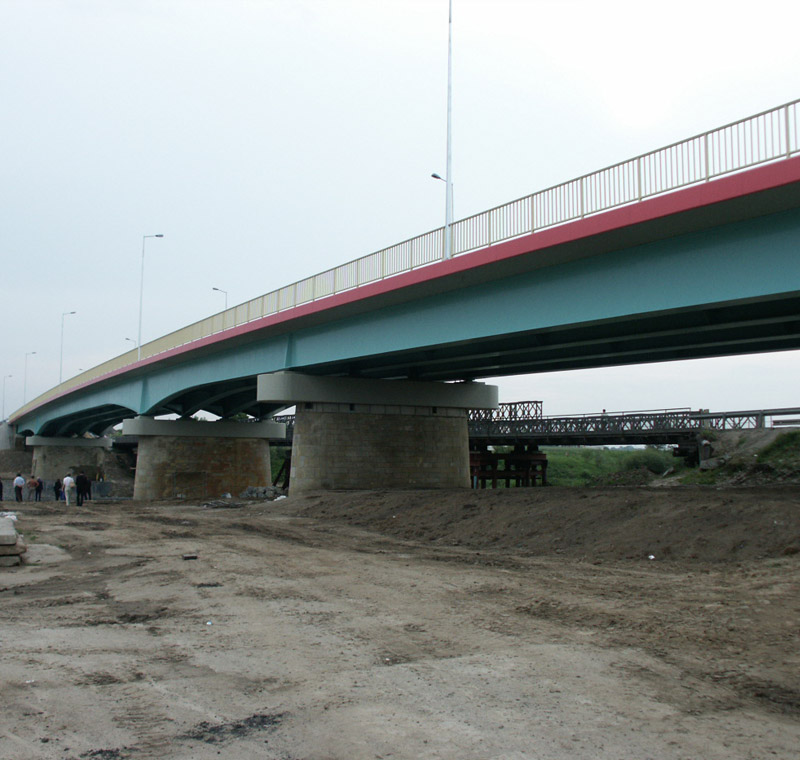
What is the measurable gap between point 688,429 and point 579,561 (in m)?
27.1

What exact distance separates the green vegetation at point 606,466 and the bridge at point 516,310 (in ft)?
40.5

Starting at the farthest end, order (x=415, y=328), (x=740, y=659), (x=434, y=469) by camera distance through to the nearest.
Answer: (x=434, y=469), (x=415, y=328), (x=740, y=659)

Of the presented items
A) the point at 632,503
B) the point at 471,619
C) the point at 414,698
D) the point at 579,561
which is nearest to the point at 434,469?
the point at 632,503

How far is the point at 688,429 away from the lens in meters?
37.0

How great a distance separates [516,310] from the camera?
18328 millimetres

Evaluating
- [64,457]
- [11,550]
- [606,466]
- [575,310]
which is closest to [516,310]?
[575,310]

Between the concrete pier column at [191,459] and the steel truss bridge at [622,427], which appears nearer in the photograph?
the steel truss bridge at [622,427]

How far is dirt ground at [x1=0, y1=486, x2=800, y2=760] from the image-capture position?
4539 mm

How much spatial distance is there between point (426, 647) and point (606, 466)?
216 feet

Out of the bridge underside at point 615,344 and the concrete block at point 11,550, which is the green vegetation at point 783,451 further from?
the concrete block at point 11,550

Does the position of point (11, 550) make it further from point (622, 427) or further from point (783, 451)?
point (622, 427)

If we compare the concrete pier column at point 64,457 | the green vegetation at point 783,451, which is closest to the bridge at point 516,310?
the green vegetation at point 783,451

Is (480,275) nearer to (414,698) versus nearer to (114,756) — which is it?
(414,698)

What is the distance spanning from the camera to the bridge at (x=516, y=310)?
13.2 m
